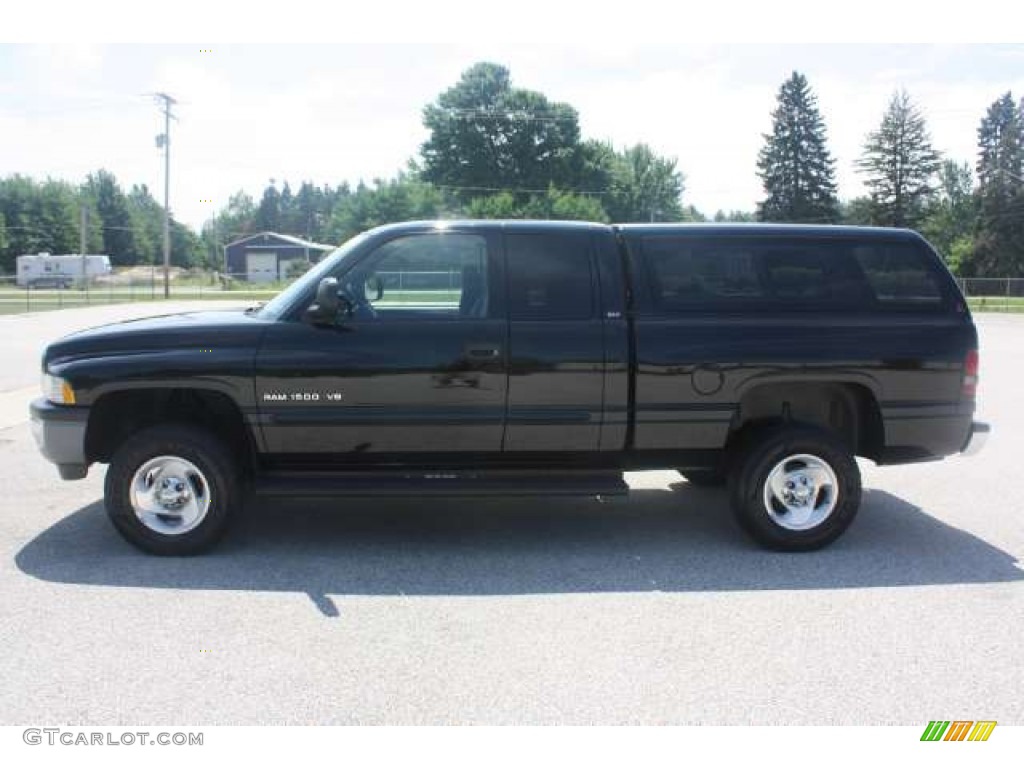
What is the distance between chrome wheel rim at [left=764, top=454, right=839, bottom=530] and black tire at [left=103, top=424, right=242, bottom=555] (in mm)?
3172

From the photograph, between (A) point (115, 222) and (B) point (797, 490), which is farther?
(A) point (115, 222)

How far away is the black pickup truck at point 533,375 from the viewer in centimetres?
547

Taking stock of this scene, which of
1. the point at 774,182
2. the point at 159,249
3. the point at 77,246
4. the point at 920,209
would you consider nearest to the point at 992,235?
the point at 920,209

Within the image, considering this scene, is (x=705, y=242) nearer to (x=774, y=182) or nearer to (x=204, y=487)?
(x=204, y=487)

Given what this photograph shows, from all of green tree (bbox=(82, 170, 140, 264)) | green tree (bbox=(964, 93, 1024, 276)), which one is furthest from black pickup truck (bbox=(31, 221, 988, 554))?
green tree (bbox=(82, 170, 140, 264))

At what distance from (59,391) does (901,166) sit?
80070 millimetres

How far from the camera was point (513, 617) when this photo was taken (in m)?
4.68

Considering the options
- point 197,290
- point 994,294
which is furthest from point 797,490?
point 197,290

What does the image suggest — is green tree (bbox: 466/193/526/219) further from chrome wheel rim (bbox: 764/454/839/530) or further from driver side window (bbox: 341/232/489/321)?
chrome wheel rim (bbox: 764/454/839/530)

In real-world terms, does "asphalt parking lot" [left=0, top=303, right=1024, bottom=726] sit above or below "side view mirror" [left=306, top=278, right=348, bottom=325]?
below

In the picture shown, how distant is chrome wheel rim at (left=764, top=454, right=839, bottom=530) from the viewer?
575 cm

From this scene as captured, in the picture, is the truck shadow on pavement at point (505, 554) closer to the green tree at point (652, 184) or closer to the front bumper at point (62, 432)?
the front bumper at point (62, 432)

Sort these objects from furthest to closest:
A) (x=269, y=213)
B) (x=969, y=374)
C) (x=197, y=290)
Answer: (x=269, y=213) < (x=197, y=290) < (x=969, y=374)

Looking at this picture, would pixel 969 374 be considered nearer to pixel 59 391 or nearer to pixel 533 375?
pixel 533 375
